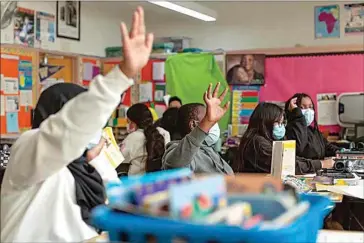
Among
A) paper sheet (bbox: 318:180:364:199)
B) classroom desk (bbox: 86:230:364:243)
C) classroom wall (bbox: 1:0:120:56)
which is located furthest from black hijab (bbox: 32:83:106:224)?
classroom wall (bbox: 1:0:120:56)

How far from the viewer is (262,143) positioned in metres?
3.98

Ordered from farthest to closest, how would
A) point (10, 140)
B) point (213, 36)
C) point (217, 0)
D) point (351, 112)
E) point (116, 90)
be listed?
point (213, 36) → point (217, 0) → point (351, 112) → point (10, 140) → point (116, 90)

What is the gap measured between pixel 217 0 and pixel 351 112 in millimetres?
2286

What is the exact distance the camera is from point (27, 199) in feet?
5.56

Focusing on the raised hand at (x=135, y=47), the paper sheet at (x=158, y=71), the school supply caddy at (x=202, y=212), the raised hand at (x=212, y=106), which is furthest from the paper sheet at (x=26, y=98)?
the school supply caddy at (x=202, y=212)

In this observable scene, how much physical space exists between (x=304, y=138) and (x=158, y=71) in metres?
3.21

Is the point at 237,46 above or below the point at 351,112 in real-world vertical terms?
above

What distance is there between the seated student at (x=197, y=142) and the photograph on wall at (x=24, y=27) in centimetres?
337

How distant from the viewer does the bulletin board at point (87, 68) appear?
7406mm

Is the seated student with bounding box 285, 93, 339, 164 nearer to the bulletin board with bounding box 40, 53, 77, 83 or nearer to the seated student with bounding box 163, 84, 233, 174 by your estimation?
the seated student with bounding box 163, 84, 233, 174

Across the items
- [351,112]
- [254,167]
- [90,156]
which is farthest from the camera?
[351,112]

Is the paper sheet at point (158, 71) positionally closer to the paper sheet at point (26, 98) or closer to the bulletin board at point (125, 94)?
the bulletin board at point (125, 94)

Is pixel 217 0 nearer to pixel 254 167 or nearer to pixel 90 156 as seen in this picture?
pixel 254 167

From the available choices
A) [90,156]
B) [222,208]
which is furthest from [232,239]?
[90,156]
